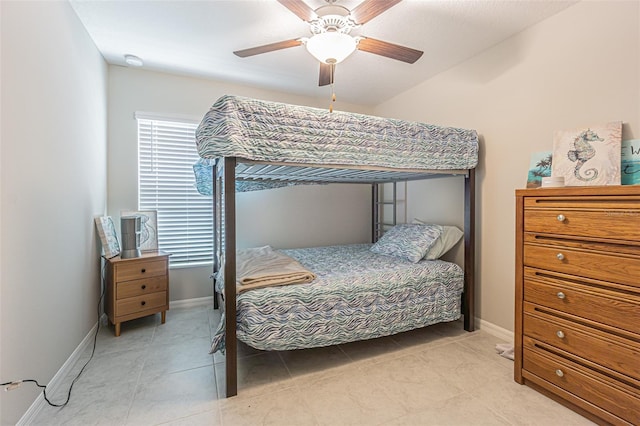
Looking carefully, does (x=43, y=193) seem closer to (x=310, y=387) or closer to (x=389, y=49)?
(x=310, y=387)

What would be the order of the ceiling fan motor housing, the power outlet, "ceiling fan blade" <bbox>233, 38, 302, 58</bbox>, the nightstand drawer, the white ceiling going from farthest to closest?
1. the white ceiling
2. "ceiling fan blade" <bbox>233, 38, 302, 58</bbox>
3. the ceiling fan motor housing
4. the nightstand drawer
5. the power outlet

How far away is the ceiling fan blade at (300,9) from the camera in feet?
4.94

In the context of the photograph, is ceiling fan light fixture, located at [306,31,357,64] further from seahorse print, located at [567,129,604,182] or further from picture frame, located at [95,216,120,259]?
picture frame, located at [95,216,120,259]

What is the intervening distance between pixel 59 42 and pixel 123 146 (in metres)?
1.23

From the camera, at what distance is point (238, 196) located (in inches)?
131

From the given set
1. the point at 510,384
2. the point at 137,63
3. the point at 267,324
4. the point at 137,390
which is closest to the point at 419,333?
the point at 510,384

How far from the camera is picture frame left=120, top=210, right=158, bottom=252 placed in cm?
289

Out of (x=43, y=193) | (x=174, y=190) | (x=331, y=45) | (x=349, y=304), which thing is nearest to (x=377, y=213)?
(x=349, y=304)

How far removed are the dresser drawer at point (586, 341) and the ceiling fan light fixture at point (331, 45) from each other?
188 centimetres

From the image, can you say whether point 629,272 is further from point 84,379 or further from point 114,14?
point 114,14

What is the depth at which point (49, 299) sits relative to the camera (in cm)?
169

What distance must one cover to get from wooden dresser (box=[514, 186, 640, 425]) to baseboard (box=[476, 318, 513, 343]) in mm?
617

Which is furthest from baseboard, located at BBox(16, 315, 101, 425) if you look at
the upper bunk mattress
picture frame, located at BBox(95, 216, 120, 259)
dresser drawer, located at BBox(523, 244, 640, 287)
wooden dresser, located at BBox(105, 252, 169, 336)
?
dresser drawer, located at BBox(523, 244, 640, 287)

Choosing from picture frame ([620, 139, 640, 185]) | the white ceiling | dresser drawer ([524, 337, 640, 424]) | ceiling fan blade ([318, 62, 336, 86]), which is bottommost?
dresser drawer ([524, 337, 640, 424])
